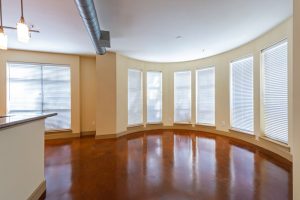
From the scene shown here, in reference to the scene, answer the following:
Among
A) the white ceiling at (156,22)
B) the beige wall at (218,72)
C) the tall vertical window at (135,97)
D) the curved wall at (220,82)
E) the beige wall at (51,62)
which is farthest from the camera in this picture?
the tall vertical window at (135,97)

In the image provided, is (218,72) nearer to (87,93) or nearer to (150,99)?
(150,99)

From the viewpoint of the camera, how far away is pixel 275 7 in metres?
2.51

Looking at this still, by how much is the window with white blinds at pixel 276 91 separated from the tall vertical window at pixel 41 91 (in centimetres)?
560

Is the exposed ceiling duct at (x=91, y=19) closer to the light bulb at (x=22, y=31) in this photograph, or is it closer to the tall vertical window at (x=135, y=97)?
the light bulb at (x=22, y=31)

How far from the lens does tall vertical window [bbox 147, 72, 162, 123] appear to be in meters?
6.26

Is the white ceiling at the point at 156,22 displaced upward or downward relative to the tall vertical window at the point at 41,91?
upward

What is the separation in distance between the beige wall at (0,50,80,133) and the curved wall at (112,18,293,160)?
1429 millimetres

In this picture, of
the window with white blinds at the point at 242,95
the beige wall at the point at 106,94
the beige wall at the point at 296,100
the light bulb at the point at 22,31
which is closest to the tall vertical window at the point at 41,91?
the beige wall at the point at 106,94

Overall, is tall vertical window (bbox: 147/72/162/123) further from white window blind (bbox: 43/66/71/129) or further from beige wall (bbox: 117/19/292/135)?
white window blind (bbox: 43/66/71/129)

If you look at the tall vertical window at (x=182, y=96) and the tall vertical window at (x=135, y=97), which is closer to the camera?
the tall vertical window at (x=135, y=97)

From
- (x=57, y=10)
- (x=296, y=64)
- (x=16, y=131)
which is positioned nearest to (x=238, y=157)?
(x=296, y=64)

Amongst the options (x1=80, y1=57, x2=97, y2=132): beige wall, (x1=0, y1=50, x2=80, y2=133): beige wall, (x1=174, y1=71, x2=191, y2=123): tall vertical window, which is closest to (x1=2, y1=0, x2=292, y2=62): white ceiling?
(x1=0, y1=50, x2=80, y2=133): beige wall

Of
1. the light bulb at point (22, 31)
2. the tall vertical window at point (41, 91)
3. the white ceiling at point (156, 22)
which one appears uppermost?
the white ceiling at point (156, 22)

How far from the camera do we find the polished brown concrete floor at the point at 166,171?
2152 mm
